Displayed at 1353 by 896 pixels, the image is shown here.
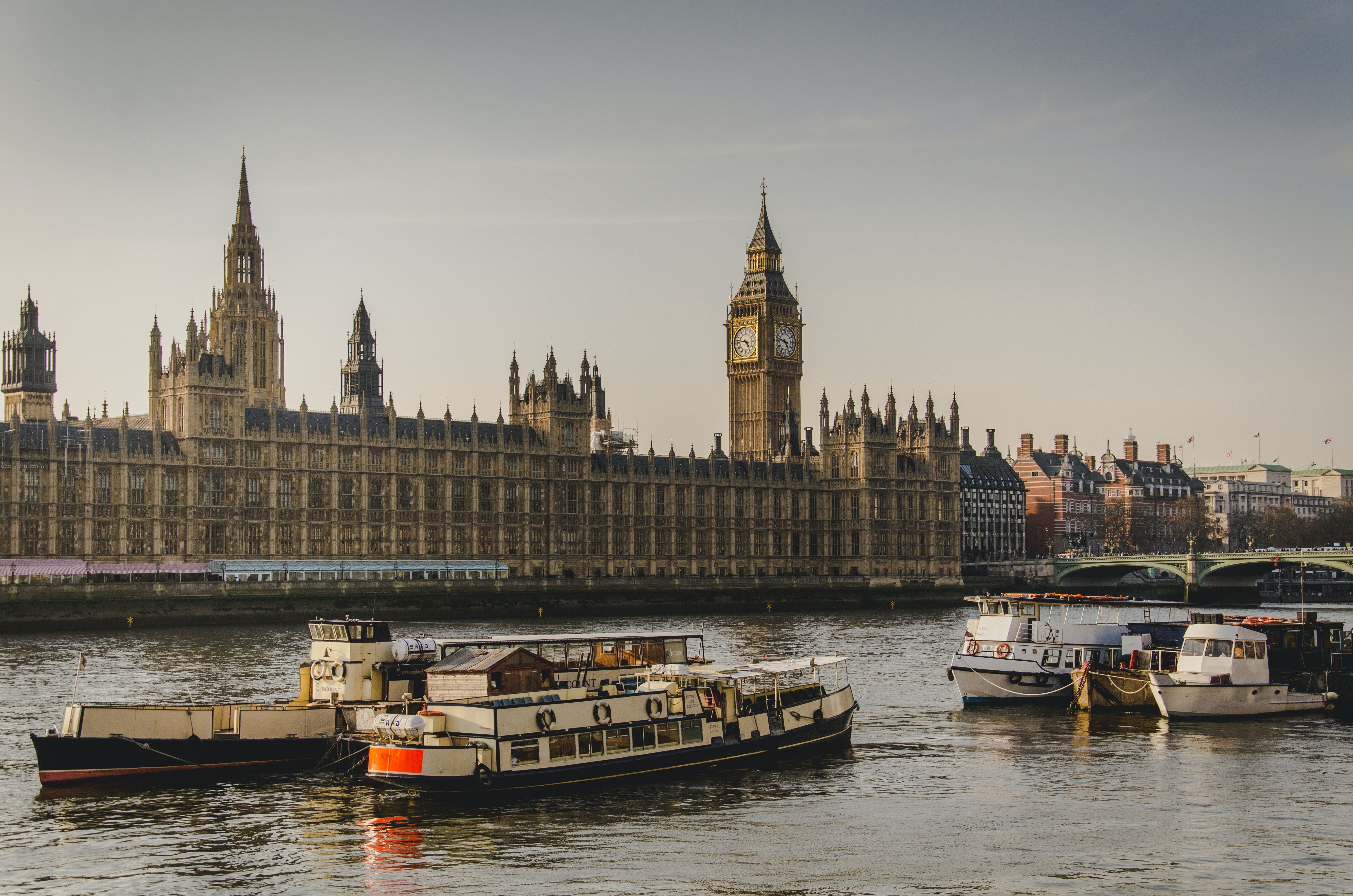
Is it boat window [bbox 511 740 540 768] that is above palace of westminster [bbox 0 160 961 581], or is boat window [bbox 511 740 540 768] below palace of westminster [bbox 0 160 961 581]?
below

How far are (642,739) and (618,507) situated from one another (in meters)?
113

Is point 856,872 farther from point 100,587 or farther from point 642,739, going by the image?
point 100,587

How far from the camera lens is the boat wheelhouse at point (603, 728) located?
4178cm

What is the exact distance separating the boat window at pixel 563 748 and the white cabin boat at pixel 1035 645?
2409 cm

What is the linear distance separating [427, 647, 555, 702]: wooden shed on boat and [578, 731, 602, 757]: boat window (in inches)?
87.2

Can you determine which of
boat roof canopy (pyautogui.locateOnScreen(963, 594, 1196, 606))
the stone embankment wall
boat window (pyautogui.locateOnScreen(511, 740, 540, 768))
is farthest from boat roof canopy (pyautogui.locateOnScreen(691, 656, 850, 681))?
the stone embankment wall

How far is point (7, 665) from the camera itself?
7531 cm

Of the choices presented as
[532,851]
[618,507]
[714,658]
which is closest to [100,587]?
[714,658]

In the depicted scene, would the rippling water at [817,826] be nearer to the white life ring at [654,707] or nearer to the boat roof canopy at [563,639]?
the white life ring at [654,707]

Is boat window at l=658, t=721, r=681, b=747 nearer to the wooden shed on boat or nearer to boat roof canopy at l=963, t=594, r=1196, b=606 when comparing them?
the wooden shed on boat

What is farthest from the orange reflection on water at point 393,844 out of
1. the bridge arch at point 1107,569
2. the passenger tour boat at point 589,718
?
the bridge arch at point 1107,569

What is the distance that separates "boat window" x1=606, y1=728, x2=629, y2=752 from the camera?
145ft

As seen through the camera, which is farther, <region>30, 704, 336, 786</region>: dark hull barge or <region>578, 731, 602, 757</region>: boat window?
<region>30, 704, 336, 786</region>: dark hull barge

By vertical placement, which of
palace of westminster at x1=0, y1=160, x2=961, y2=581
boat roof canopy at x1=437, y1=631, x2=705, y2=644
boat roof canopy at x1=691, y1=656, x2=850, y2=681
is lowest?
boat roof canopy at x1=691, y1=656, x2=850, y2=681
